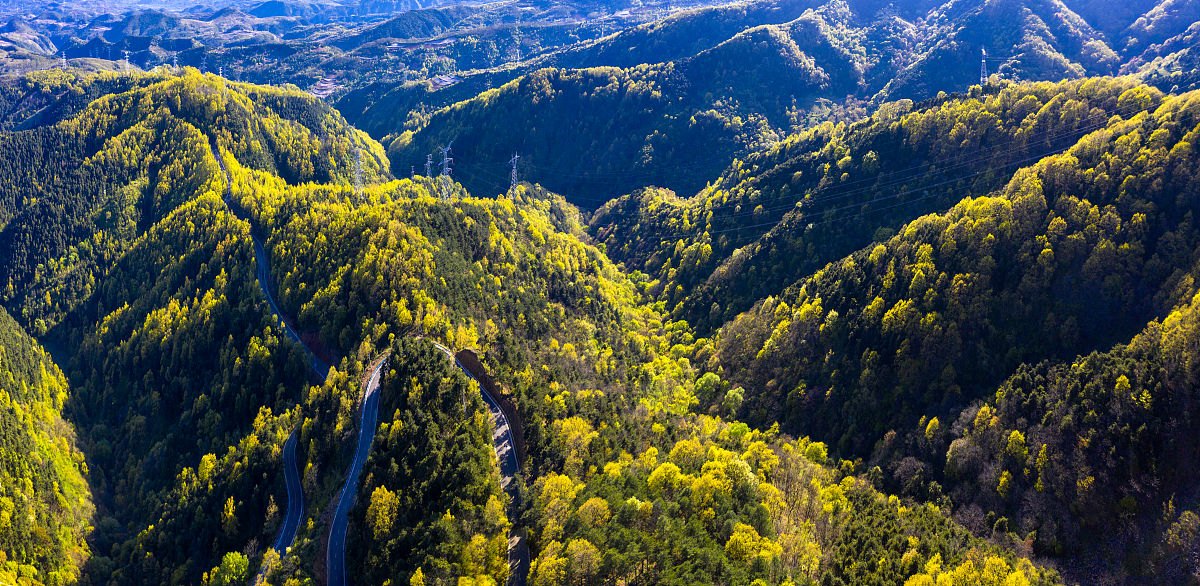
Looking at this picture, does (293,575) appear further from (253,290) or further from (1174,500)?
(1174,500)

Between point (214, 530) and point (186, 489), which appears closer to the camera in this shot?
point (214, 530)

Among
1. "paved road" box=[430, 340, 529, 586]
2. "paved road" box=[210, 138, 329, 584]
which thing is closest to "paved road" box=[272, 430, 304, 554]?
"paved road" box=[210, 138, 329, 584]

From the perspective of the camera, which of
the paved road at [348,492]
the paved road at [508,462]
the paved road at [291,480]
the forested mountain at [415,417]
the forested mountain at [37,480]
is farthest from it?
the forested mountain at [37,480]

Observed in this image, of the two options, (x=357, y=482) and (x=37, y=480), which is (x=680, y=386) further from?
(x=37, y=480)

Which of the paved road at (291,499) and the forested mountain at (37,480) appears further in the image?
the forested mountain at (37,480)

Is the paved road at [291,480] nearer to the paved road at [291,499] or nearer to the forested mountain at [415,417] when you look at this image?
the paved road at [291,499]

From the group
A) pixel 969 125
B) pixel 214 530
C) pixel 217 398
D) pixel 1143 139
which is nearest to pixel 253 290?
pixel 217 398

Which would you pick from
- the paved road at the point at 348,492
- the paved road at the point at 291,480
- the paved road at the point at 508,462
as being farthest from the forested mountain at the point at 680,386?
the paved road at the point at 291,480
